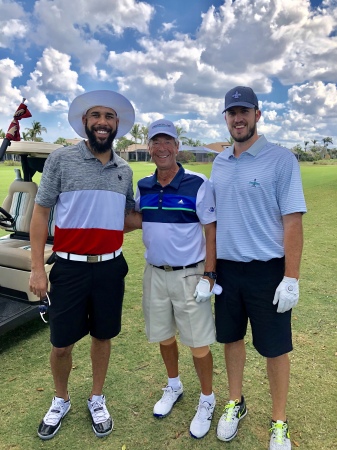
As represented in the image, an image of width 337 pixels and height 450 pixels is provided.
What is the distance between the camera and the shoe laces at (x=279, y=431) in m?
2.51

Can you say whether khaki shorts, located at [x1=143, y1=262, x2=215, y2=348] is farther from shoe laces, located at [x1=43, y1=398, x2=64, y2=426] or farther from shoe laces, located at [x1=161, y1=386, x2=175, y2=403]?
shoe laces, located at [x1=43, y1=398, x2=64, y2=426]

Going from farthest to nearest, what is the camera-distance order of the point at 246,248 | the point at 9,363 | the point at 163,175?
the point at 9,363 < the point at 163,175 < the point at 246,248

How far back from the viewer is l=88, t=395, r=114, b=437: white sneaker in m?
2.67

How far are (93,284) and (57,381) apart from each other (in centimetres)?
81

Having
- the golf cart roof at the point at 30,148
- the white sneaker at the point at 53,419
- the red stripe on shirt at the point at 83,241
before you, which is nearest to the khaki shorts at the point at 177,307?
the red stripe on shirt at the point at 83,241

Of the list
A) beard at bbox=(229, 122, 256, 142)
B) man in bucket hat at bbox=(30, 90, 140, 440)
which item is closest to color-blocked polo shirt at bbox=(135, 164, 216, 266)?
man in bucket hat at bbox=(30, 90, 140, 440)

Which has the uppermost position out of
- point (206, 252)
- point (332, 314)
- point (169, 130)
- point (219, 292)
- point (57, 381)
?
point (169, 130)

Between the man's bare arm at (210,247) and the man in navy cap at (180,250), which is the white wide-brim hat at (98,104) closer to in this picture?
the man in navy cap at (180,250)

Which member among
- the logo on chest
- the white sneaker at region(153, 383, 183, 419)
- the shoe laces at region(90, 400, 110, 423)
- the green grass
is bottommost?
the green grass

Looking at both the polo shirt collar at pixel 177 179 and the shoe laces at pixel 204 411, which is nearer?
the polo shirt collar at pixel 177 179

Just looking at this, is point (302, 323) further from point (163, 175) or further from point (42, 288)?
point (42, 288)

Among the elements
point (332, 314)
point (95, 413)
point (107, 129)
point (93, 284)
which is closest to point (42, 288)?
point (93, 284)

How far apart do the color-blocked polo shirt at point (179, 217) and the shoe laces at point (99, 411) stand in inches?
44.0

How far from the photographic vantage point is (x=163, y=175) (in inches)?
104
